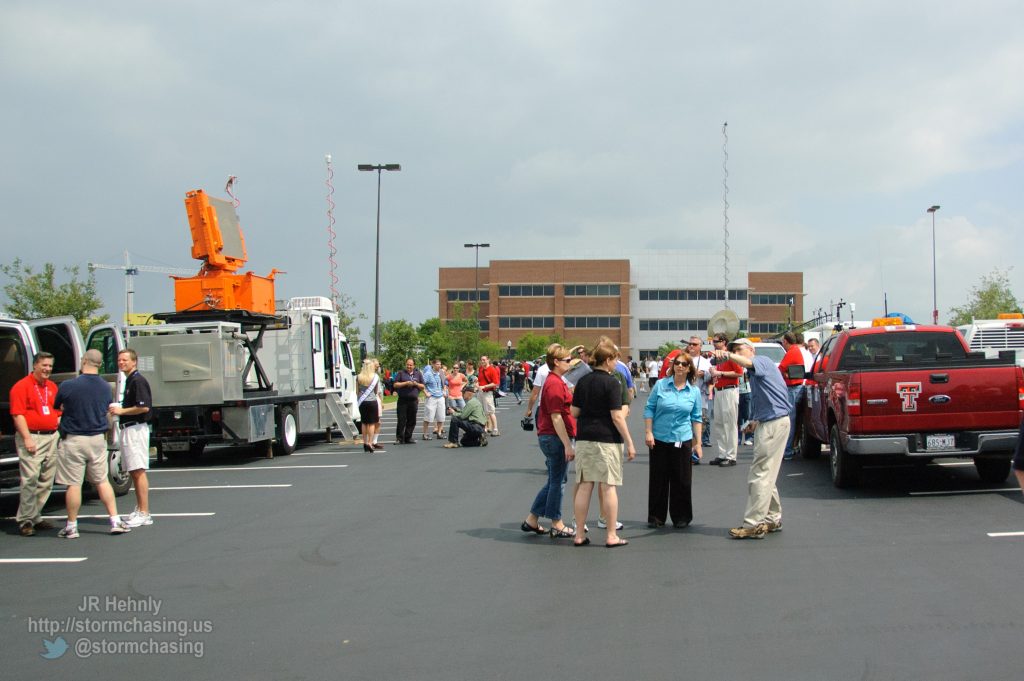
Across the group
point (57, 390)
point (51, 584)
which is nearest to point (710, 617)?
point (51, 584)

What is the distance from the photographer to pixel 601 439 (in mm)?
8070

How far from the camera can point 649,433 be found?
8812mm

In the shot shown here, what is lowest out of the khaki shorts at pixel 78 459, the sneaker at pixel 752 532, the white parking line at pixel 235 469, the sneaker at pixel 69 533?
the white parking line at pixel 235 469

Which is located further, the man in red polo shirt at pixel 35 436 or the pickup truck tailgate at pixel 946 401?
the pickup truck tailgate at pixel 946 401

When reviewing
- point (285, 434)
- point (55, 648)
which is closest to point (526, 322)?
point (285, 434)

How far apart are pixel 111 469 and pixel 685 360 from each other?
7556mm

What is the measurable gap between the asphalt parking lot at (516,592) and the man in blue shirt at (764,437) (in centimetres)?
22

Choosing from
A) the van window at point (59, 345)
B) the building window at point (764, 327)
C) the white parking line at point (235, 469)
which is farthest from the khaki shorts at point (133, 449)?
the building window at point (764, 327)

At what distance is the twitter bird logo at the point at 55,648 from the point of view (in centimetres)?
545

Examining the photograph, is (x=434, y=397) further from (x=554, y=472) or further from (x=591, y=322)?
(x=591, y=322)

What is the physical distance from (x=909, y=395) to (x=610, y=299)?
269 ft

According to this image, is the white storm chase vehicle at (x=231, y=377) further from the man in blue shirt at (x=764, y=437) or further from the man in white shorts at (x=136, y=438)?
the man in blue shirt at (x=764, y=437)

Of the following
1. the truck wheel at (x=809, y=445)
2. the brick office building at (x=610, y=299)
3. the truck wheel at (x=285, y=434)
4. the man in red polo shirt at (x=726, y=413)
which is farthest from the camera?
the brick office building at (x=610, y=299)

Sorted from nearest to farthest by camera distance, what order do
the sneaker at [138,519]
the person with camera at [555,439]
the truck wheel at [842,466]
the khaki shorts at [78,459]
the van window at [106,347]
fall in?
the person with camera at [555,439]
the khaki shorts at [78,459]
the sneaker at [138,519]
the truck wheel at [842,466]
the van window at [106,347]
